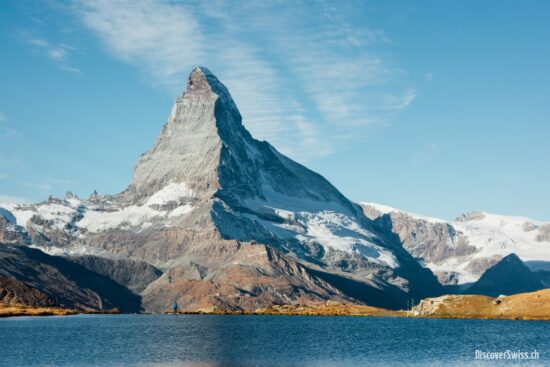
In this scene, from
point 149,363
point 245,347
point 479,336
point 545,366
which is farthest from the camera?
point 479,336

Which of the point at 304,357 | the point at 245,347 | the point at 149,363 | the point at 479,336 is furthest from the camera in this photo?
the point at 479,336

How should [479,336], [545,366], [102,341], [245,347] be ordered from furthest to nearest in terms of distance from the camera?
[479,336]
[102,341]
[245,347]
[545,366]

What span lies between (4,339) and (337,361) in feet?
288

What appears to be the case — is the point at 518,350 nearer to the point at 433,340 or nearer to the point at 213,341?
the point at 433,340

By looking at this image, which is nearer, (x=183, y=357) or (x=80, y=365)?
(x=80, y=365)

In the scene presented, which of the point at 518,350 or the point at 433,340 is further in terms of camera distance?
the point at 433,340

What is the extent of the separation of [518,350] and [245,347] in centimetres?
5686

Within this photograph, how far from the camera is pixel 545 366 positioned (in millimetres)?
128125

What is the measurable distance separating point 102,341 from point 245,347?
36.1m

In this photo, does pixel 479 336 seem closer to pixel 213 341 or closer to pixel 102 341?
pixel 213 341

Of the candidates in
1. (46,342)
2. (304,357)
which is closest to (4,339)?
(46,342)

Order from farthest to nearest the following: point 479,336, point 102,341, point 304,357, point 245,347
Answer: point 479,336, point 102,341, point 245,347, point 304,357

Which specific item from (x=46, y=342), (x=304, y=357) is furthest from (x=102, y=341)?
(x=304, y=357)

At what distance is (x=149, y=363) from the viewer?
138500 millimetres
